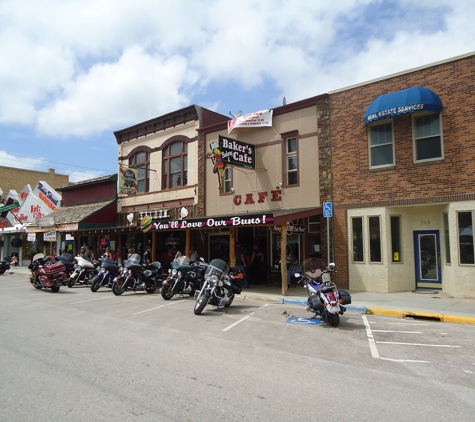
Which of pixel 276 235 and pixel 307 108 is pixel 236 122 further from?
pixel 276 235

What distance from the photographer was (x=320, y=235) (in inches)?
649

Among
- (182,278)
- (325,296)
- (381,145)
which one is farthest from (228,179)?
(325,296)

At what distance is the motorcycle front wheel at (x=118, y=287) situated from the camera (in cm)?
1455

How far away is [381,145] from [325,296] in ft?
25.9

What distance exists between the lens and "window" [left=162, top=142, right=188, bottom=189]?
21812 mm

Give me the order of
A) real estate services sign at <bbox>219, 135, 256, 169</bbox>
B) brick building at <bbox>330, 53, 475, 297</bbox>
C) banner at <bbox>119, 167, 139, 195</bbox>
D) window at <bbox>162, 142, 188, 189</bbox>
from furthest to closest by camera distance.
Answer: banner at <bbox>119, 167, 139, 195</bbox>, window at <bbox>162, 142, 188, 189</bbox>, real estate services sign at <bbox>219, 135, 256, 169</bbox>, brick building at <bbox>330, 53, 475, 297</bbox>

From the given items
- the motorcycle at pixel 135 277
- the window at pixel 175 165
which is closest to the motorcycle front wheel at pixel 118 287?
the motorcycle at pixel 135 277

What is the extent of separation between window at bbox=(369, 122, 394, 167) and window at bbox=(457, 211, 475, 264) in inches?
119

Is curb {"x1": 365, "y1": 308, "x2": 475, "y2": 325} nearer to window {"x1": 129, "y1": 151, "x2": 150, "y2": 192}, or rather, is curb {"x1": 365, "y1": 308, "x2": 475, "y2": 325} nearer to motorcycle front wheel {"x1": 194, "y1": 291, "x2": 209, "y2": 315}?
motorcycle front wheel {"x1": 194, "y1": 291, "x2": 209, "y2": 315}

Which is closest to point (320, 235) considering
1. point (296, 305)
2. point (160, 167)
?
point (296, 305)

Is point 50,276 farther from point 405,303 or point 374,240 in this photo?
point 405,303

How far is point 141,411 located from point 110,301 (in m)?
9.36

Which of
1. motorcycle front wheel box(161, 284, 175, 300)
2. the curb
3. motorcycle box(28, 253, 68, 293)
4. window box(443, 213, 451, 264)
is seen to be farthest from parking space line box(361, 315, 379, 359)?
motorcycle box(28, 253, 68, 293)

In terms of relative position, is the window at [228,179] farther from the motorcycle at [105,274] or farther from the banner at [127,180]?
the motorcycle at [105,274]
